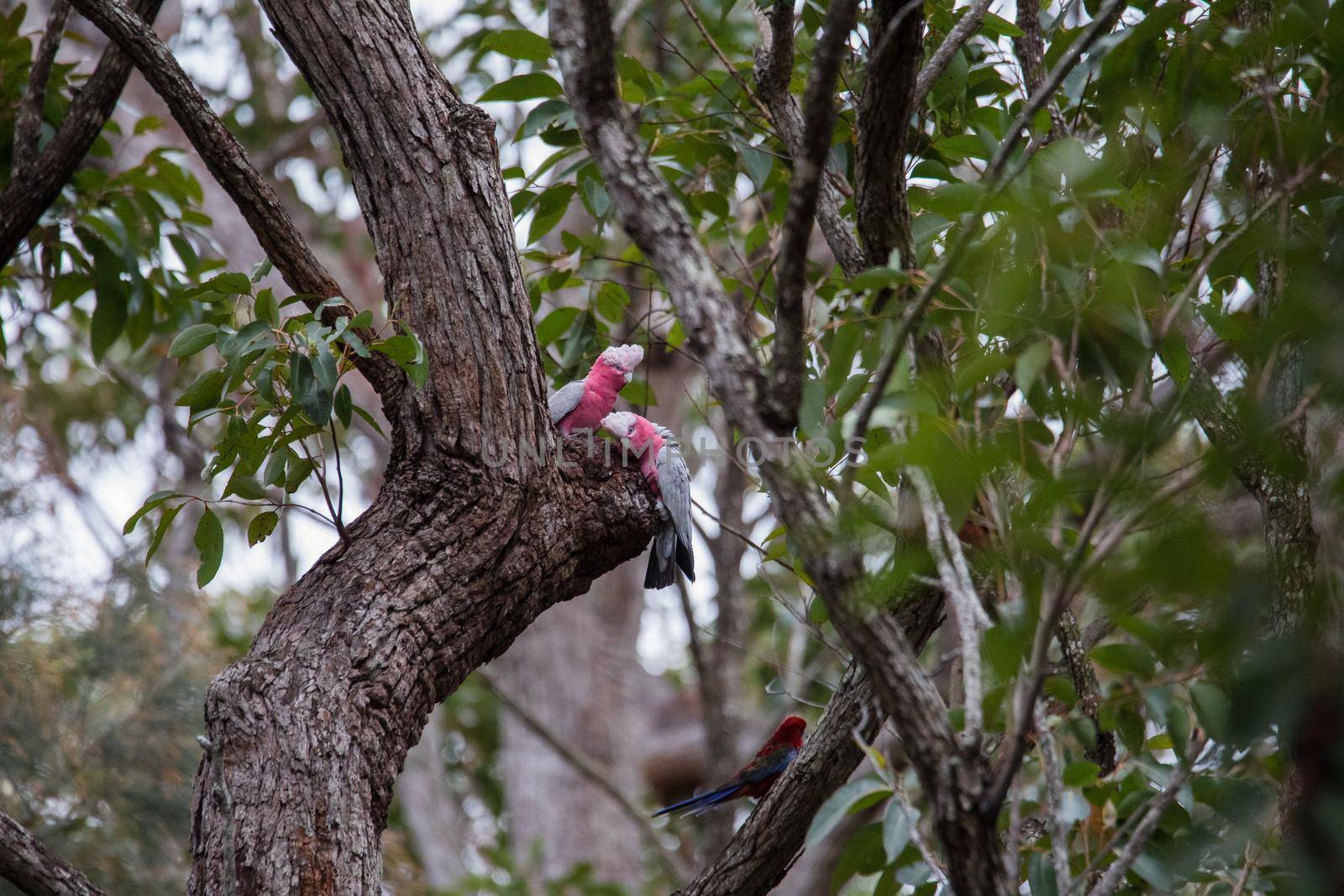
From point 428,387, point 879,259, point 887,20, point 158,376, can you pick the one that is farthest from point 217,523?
point 158,376

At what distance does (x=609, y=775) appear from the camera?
7.63 meters

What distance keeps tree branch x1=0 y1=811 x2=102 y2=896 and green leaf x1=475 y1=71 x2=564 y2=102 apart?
6.28ft

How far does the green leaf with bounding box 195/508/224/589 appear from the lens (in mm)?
2426

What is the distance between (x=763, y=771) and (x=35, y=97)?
307cm

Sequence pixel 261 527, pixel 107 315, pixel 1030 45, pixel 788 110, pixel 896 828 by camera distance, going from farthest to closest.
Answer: pixel 107 315 < pixel 1030 45 < pixel 788 110 < pixel 261 527 < pixel 896 828

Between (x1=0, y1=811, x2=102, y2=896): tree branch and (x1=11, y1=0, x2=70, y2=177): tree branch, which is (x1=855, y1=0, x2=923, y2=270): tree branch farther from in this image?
(x1=11, y1=0, x2=70, y2=177): tree branch

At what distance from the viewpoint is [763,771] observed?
12.2 feet

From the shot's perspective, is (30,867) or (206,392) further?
(206,392)

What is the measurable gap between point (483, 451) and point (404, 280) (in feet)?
1.40

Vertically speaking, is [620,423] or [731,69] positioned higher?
[731,69]

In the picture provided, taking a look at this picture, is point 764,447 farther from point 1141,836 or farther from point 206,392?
point 206,392

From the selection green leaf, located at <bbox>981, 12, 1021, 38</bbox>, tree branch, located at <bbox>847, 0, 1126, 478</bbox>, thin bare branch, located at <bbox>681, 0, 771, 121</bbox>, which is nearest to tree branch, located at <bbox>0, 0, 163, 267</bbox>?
thin bare branch, located at <bbox>681, 0, 771, 121</bbox>

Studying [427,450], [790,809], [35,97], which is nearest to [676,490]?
[427,450]

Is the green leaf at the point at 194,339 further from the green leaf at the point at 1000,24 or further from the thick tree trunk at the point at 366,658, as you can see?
the green leaf at the point at 1000,24
